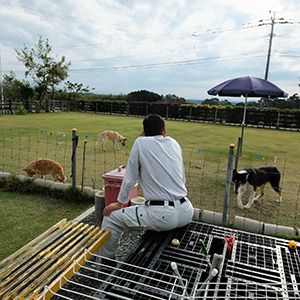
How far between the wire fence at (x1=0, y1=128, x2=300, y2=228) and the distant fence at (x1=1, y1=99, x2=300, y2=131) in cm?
982

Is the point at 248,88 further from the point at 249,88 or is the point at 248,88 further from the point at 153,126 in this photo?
the point at 153,126

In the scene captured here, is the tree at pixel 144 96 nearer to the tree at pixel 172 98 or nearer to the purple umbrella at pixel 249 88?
the tree at pixel 172 98

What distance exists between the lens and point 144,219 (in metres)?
2.04

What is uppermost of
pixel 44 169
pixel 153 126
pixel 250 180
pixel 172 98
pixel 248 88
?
pixel 172 98

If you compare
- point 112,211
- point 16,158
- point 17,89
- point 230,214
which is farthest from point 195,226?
point 17,89

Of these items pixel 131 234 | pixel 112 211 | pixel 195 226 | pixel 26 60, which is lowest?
pixel 131 234

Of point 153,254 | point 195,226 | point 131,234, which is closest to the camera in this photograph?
point 153,254

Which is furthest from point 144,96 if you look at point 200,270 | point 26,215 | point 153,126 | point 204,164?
point 200,270

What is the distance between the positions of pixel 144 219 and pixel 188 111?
710 inches

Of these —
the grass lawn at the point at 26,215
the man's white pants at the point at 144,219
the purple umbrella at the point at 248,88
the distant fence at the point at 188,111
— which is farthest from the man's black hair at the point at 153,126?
the distant fence at the point at 188,111

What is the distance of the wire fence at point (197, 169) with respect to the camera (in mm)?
3844

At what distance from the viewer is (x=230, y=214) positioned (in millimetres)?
3639

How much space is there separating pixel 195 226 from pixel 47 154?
517cm

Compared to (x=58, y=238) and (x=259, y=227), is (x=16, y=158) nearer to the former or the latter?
(x=58, y=238)
